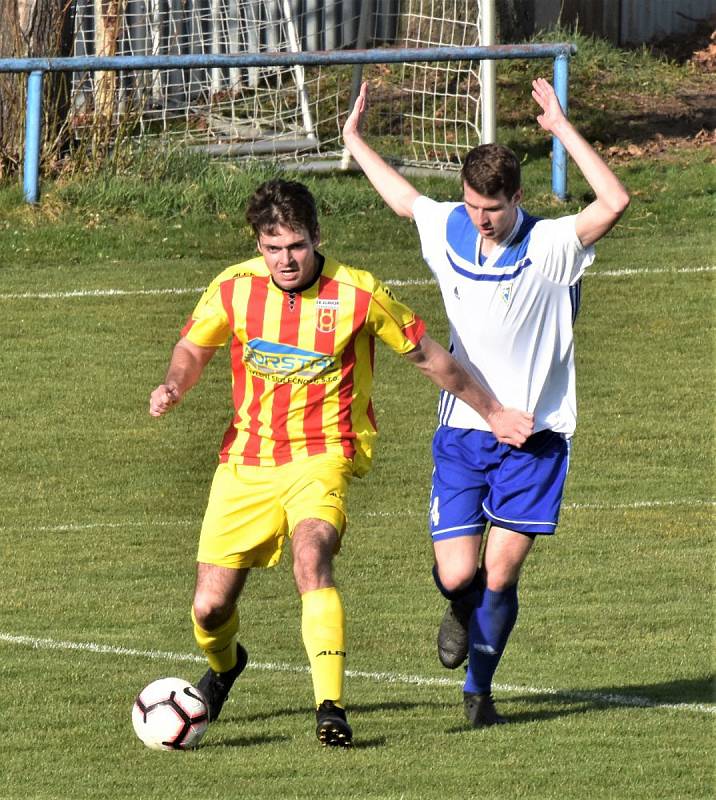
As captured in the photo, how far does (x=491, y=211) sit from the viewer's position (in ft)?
21.4

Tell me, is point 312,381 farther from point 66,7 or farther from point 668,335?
point 66,7

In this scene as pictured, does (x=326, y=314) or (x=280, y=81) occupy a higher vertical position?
(x=326, y=314)

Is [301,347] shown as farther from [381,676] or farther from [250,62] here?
[250,62]

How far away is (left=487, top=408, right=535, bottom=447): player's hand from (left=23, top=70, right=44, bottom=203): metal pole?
31.8ft

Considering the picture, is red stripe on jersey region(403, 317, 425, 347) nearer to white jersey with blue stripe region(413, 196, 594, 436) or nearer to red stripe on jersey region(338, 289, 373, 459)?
red stripe on jersey region(338, 289, 373, 459)

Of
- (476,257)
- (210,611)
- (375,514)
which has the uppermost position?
(476,257)

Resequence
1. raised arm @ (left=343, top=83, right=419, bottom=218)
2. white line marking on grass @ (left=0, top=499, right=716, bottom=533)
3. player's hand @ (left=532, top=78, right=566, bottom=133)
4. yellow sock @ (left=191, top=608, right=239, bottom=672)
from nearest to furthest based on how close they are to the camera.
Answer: yellow sock @ (left=191, top=608, right=239, bottom=672) → player's hand @ (left=532, top=78, right=566, bottom=133) → raised arm @ (left=343, top=83, right=419, bottom=218) → white line marking on grass @ (left=0, top=499, right=716, bottom=533)

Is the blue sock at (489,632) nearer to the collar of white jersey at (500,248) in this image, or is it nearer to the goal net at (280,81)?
the collar of white jersey at (500,248)

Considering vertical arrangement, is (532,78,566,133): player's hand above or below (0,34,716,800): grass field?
above

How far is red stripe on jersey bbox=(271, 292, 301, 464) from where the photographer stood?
20.9ft

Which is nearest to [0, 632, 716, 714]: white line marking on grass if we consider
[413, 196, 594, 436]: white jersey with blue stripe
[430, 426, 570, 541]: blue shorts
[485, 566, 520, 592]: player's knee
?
[485, 566, 520, 592]: player's knee

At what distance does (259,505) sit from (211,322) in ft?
2.24

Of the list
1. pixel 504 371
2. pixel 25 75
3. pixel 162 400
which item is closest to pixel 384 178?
pixel 504 371

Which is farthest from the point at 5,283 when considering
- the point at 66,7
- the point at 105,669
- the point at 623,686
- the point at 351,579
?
the point at 623,686
